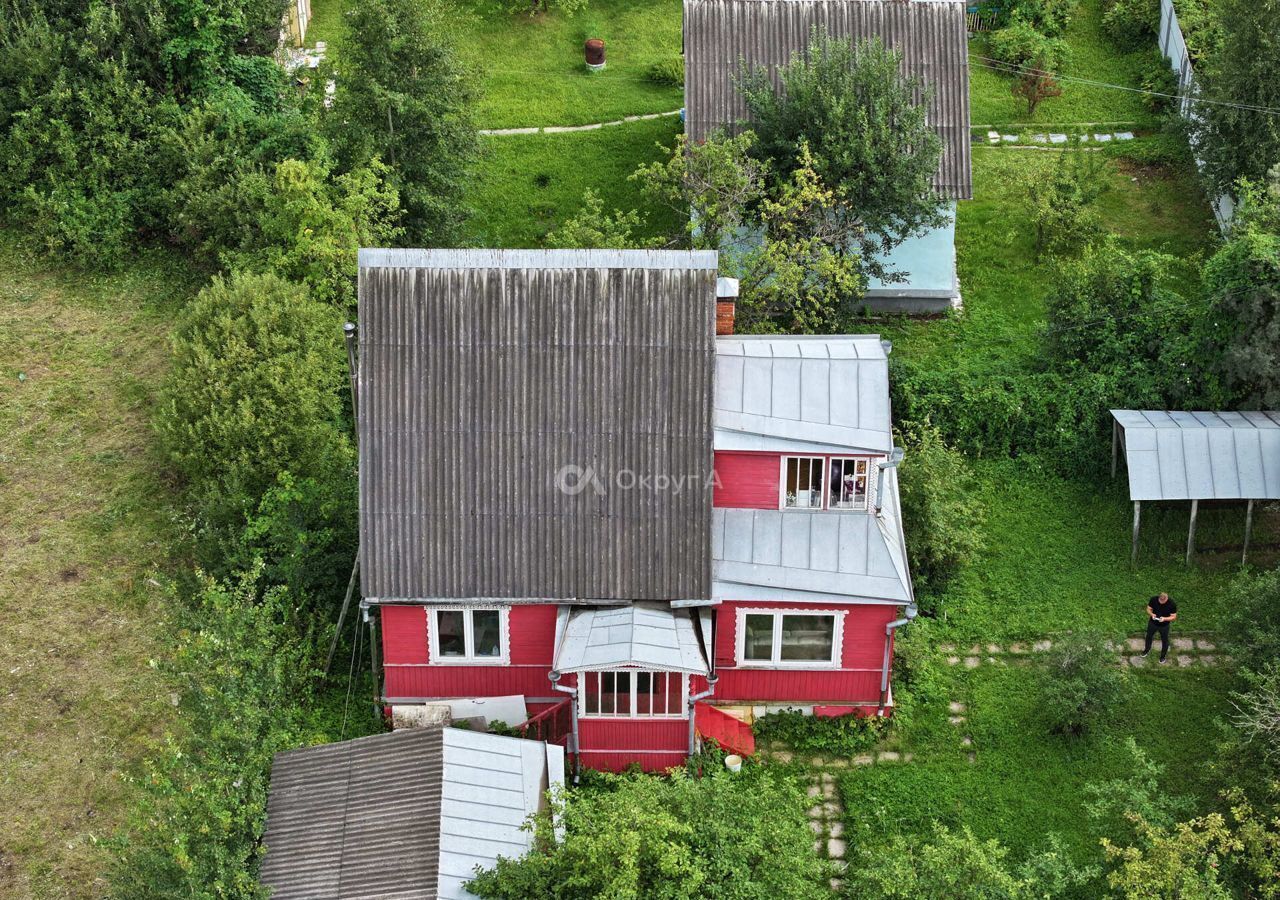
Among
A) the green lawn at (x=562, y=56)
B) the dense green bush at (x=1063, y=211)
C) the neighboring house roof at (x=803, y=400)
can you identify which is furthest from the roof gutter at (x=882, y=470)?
the green lawn at (x=562, y=56)

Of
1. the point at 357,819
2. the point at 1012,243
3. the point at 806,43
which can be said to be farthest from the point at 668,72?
the point at 357,819

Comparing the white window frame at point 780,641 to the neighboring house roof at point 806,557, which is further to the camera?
the white window frame at point 780,641

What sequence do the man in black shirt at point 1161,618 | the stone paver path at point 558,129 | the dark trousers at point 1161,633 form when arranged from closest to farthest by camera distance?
1. the man in black shirt at point 1161,618
2. the dark trousers at point 1161,633
3. the stone paver path at point 558,129

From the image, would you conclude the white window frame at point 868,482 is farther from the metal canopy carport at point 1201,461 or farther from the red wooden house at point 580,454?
the metal canopy carport at point 1201,461

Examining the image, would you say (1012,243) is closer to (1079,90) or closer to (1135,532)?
(1079,90)

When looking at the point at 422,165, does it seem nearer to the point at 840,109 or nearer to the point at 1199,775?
the point at 840,109

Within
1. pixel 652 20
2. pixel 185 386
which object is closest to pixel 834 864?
pixel 185 386

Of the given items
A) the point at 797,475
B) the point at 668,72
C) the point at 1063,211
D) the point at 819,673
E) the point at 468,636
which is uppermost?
the point at 668,72
